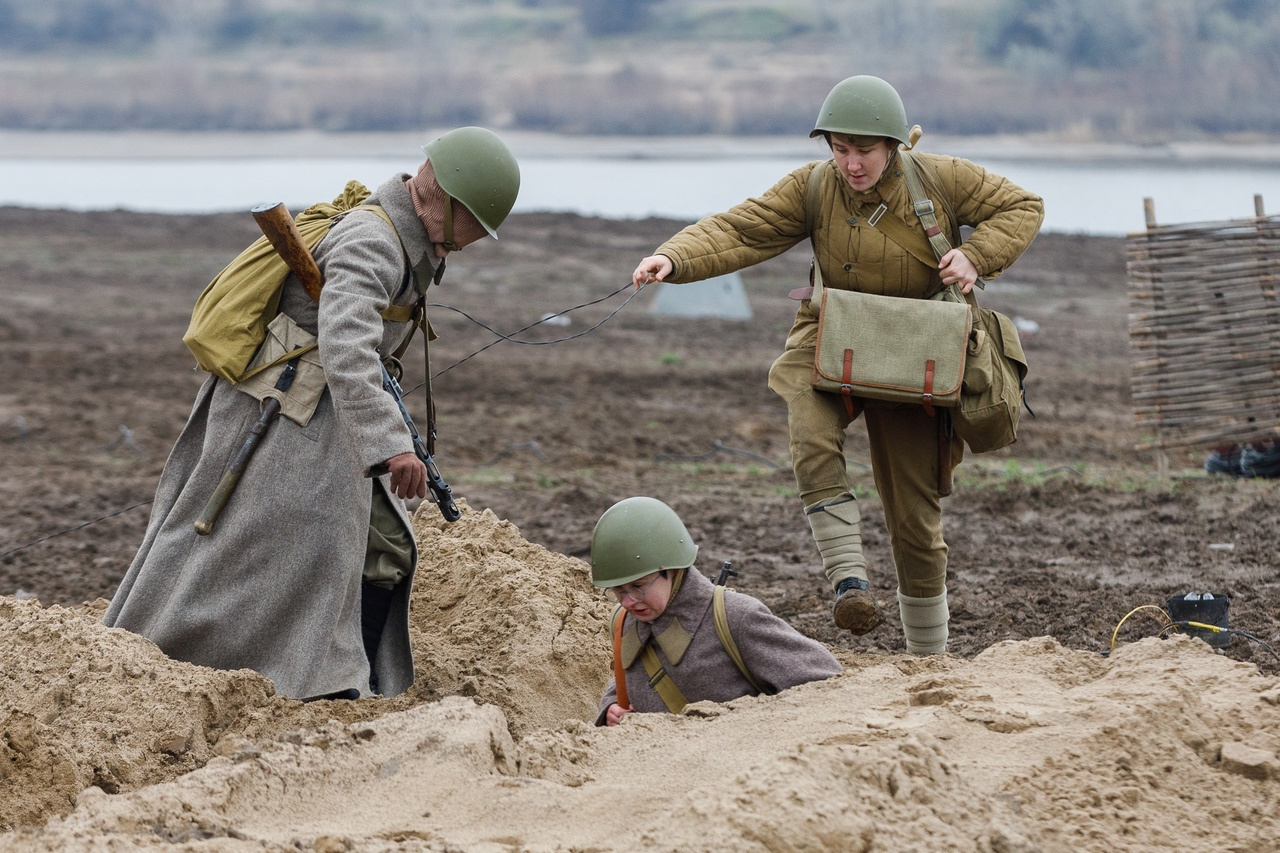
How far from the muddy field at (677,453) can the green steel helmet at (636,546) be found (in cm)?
89

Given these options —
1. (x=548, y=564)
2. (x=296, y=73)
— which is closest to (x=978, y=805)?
(x=548, y=564)

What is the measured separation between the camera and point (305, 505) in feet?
13.8

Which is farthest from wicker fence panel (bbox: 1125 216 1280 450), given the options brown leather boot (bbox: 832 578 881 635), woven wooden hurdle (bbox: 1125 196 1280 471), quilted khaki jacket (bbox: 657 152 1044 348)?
brown leather boot (bbox: 832 578 881 635)

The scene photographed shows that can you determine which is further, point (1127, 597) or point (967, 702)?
point (1127, 597)

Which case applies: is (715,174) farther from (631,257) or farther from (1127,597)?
(1127,597)

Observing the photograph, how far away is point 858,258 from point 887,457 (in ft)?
2.14

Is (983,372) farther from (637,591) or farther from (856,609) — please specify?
(637,591)

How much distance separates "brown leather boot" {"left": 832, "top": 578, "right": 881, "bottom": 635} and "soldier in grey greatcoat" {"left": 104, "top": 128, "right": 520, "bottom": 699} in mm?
1270

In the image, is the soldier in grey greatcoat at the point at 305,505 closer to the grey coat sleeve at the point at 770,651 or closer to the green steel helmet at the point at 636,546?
the green steel helmet at the point at 636,546

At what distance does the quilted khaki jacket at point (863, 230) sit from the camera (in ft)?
15.0

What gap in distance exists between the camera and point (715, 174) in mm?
35375

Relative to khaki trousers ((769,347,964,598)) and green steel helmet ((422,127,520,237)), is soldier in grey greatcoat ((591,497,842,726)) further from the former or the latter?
green steel helmet ((422,127,520,237))

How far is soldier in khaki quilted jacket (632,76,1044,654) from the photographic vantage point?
4465mm

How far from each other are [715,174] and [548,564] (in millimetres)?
30245
